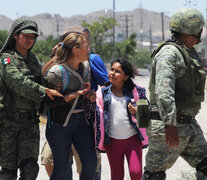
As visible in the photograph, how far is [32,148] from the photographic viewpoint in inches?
190

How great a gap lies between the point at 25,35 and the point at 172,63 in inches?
60.5

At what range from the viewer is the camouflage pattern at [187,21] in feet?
14.2

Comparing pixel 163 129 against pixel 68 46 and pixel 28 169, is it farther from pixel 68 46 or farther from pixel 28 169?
pixel 28 169

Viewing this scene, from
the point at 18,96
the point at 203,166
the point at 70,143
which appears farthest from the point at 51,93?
the point at 203,166

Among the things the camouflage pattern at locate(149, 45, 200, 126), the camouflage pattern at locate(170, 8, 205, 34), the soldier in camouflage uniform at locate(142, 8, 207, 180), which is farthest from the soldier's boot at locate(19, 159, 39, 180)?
the camouflage pattern at locate(170, 8, 205, 34)

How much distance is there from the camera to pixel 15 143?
484 cm

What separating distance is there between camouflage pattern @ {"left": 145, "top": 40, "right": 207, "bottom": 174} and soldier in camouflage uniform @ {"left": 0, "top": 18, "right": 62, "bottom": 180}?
1133mm

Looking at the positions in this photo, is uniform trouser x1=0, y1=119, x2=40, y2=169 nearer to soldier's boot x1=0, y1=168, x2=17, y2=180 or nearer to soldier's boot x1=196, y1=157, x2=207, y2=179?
soldier's boot x1=0, y1=168, x2=17, y2=180

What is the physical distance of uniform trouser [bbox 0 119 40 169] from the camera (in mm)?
4805

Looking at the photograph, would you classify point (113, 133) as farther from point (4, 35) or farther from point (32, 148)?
point (4, 35)

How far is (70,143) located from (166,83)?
3.93 feet

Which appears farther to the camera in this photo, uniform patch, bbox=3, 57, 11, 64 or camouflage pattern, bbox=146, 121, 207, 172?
uniform patch, bbox=3, 57, 11, 64

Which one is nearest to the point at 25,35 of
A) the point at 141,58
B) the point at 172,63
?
the point at 172,63

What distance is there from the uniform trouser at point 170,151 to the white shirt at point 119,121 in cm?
55
